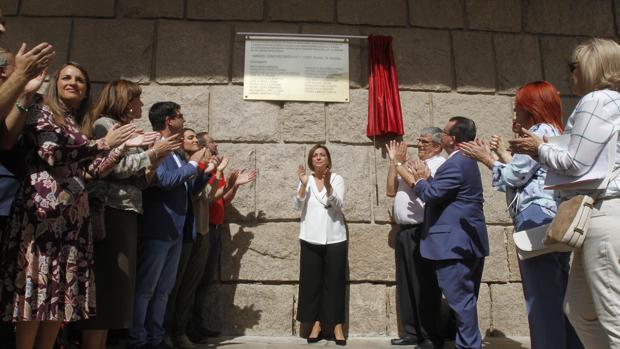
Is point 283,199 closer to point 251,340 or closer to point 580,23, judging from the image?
point 251,340

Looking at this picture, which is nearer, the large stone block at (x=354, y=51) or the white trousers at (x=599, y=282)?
the white trousers at (x=599, y=282)

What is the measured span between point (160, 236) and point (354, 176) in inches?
78.3

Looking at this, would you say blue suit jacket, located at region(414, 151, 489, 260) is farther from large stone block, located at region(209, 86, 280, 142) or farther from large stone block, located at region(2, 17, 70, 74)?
large stone block, located at region(2, 17, 70, 74)

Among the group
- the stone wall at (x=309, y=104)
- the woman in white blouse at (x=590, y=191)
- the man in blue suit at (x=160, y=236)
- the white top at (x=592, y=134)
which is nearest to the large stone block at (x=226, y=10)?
the stone wall at (x=309, y=104)

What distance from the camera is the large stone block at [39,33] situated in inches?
200

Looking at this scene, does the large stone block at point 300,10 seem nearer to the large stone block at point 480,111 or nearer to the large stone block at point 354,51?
the large stone block at point 354,51

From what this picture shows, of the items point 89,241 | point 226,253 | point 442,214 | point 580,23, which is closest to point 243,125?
point 226,253

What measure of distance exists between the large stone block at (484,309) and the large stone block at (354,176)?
1.21 meters

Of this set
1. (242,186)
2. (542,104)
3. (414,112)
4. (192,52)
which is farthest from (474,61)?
(192,52)

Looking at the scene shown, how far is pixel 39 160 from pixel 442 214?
8.45ft

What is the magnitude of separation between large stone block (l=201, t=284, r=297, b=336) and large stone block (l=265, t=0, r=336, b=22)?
8.25ft

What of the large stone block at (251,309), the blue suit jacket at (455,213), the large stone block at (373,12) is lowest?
the large stone block at (251,309)

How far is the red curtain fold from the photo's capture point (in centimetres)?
501

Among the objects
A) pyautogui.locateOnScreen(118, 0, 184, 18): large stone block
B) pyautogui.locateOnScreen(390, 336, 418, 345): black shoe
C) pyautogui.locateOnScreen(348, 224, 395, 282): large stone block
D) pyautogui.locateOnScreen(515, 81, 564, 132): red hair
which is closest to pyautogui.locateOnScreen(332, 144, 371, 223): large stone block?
pyautogui.locateOnScreen(348, 224, 395, 282): large stone block
